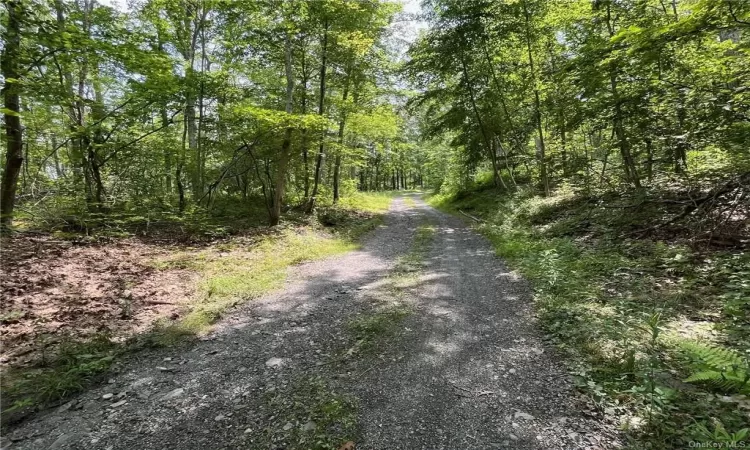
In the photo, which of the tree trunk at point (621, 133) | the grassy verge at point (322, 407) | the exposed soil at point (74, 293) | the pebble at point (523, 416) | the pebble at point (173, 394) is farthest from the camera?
the tree trunk at point (621, 133)

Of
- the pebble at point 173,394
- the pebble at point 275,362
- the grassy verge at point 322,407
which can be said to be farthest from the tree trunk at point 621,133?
the pebble at point 173,394

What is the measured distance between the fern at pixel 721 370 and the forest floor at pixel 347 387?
0.95m

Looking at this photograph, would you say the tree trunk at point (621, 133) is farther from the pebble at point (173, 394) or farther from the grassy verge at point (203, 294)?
the pebble at point (173, 394)

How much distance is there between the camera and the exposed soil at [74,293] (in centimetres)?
466

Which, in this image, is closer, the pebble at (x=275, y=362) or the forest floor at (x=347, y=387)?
the forest floor at (x=347, y=387)

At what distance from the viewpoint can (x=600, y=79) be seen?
24.8ft

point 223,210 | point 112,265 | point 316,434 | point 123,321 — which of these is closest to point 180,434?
point 316,434

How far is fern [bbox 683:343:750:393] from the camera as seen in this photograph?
271 centimetres

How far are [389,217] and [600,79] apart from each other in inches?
479

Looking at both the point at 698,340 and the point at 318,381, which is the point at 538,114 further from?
the point at 318,381

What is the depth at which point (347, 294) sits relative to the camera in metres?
6.65

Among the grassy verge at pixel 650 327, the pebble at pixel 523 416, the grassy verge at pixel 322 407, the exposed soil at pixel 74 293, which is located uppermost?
the exposed soil at pixel 74 293

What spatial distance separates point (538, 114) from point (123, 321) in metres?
14.0

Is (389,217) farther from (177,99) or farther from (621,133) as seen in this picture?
(621,133)
